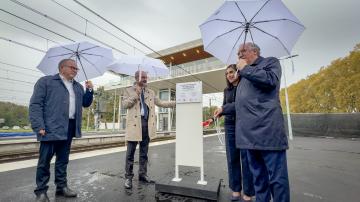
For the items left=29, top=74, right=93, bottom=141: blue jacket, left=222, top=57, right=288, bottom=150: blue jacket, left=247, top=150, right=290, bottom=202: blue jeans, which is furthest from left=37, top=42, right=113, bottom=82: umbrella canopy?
left=247, top=150, right=290, bottom=202: blue jeans

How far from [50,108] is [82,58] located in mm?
1526

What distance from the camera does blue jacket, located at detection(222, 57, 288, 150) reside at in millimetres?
2008

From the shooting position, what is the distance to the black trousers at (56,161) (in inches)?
109

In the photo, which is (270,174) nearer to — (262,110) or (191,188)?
(262,110)

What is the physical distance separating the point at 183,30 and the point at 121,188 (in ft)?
43.3

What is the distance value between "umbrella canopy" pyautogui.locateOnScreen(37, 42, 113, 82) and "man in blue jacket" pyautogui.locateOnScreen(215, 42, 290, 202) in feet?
10.2

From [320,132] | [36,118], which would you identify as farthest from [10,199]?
[320,132]

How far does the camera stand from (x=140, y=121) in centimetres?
360

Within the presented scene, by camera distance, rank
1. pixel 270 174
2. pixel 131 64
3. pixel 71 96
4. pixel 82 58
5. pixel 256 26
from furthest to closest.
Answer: pixel 131 64 → pixel 82 58 → pixel 71 96 → pixel 256 26 → pixel 270 174

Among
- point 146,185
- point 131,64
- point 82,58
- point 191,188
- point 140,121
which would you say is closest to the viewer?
point 191,188

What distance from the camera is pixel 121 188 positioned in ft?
10.9

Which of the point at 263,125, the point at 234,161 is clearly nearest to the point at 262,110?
the point at 263,125

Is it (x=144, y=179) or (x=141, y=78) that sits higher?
(x=141, y=78)

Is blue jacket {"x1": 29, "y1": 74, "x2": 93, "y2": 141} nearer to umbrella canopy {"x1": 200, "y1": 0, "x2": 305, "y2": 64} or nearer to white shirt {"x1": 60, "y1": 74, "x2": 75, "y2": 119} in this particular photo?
white shirt {"x1": 60, "y1": 74, "x2": 75, "y2": 119}
